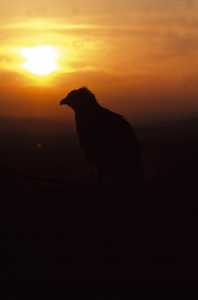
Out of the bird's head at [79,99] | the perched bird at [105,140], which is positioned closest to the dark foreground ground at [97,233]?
the perched bird at [105,140]

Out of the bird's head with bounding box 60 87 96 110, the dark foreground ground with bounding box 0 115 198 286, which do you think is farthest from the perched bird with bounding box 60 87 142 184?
the dark foreground ground with bounding box 0 115 198 286

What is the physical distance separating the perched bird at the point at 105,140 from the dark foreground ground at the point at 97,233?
669 millimetres

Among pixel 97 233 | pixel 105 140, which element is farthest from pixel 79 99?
pixel 97 233

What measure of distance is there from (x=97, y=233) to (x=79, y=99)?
6.14 meters

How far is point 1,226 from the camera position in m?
11.5

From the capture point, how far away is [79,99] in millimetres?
17109

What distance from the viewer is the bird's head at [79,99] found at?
1683 cm

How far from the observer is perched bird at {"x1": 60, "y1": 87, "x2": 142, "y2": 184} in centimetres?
1569

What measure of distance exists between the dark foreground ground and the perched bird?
67 cm

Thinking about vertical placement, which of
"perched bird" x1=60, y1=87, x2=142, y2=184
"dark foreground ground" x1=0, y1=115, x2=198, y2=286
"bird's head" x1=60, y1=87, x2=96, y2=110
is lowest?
"dark foreground ground" x1=0, y1=115, x2=198, y2=286

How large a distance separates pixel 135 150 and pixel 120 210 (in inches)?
119

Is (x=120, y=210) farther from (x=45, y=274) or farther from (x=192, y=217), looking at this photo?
(x=45, y=274)

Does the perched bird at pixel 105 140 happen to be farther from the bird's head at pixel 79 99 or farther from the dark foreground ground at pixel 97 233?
the dark foreground ground at pixel 97 233

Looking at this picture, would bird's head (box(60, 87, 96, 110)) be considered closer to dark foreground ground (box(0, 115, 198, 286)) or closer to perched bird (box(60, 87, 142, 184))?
perched bird (box(60, 87, 142, 184))
